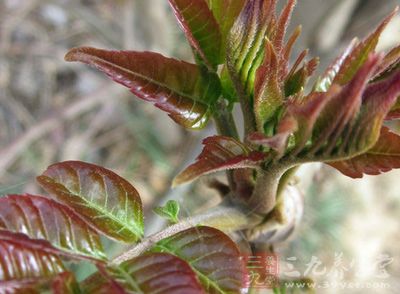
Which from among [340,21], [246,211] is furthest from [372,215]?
[246,211]

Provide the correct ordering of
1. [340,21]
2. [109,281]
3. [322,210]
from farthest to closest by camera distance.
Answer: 1. [322,210]
2. [340,21]
3. [109,281]

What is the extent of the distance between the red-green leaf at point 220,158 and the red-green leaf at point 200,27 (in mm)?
99

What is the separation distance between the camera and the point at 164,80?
1.75 feet

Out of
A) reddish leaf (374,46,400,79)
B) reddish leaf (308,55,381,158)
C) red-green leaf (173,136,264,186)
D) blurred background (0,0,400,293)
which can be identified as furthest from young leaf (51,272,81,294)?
blurred background (0,0,400,293)

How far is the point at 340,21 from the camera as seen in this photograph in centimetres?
141

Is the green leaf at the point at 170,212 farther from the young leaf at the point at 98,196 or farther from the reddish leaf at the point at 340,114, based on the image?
the reddish leaf at the point at 340,114

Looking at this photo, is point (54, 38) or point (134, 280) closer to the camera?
point (134, 280)

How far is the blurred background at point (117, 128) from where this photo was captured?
1.97 m

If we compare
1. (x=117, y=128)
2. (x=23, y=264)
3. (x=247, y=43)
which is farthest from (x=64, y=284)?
(x=117, y=128)

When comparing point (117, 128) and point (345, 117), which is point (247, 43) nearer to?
point (345, 117)

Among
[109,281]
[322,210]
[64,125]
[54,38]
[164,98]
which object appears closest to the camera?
[109,281]

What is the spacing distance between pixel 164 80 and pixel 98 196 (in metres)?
0.13

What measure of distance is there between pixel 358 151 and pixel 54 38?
2508 mm

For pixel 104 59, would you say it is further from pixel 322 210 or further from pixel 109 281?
pixel 322 210
